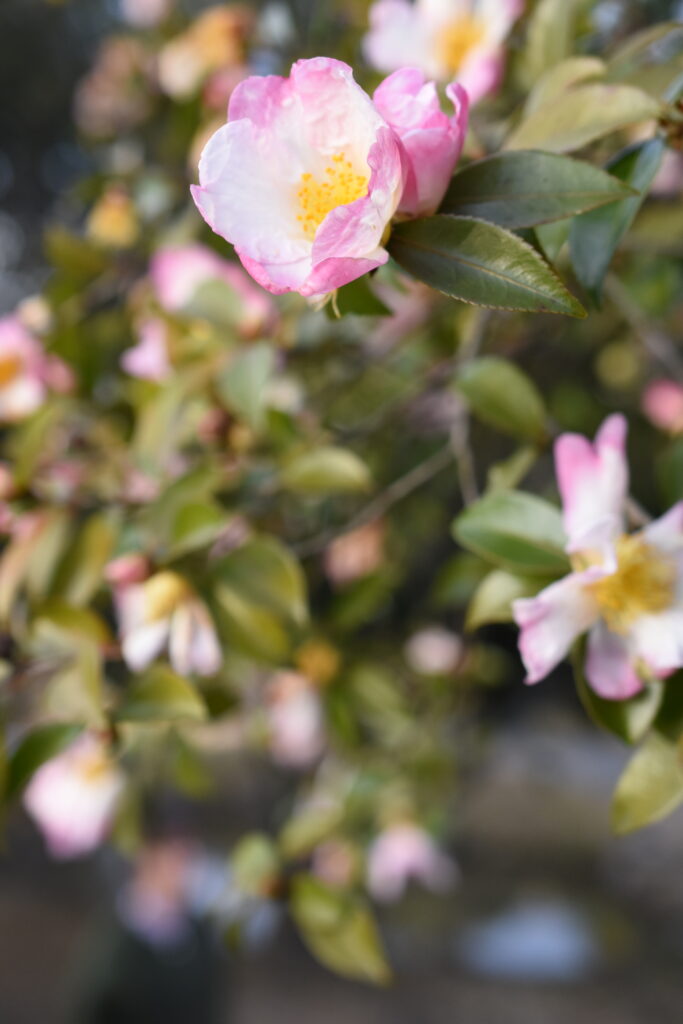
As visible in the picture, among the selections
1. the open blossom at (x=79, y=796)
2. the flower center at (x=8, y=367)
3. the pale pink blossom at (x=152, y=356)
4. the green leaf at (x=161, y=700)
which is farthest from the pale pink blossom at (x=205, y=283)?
the open blossom at (x=79, y=796)

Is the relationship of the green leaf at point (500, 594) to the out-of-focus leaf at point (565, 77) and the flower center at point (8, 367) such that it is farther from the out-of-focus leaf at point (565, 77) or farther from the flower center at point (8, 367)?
the flower center at point (8, 367)


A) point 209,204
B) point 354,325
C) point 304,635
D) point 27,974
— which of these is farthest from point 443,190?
point 27,974

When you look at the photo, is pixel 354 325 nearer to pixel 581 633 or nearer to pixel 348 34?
pixel 348 34

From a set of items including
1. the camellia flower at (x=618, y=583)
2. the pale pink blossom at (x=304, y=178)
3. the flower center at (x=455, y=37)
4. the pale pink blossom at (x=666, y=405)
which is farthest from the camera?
the pale pink blossom at (x=666, y=405)

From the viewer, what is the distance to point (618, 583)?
1.35 ft

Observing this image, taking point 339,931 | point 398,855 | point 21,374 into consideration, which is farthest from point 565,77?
point 398,855

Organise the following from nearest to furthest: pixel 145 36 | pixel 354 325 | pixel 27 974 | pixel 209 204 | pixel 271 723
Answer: pixel 209 204
pixel 354 325
pixel 271 723
pixel 145 36
pixel 27 974

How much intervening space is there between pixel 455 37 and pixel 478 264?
387 mm

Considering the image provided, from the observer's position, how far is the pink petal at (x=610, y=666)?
1.35 feet

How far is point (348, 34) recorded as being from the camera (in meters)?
0.92

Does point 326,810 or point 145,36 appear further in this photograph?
point 145,36

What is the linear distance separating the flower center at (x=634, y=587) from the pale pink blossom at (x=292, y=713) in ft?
1.78

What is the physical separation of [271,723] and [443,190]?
840mm

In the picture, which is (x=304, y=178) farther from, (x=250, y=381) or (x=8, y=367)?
(x=8, y=367)
